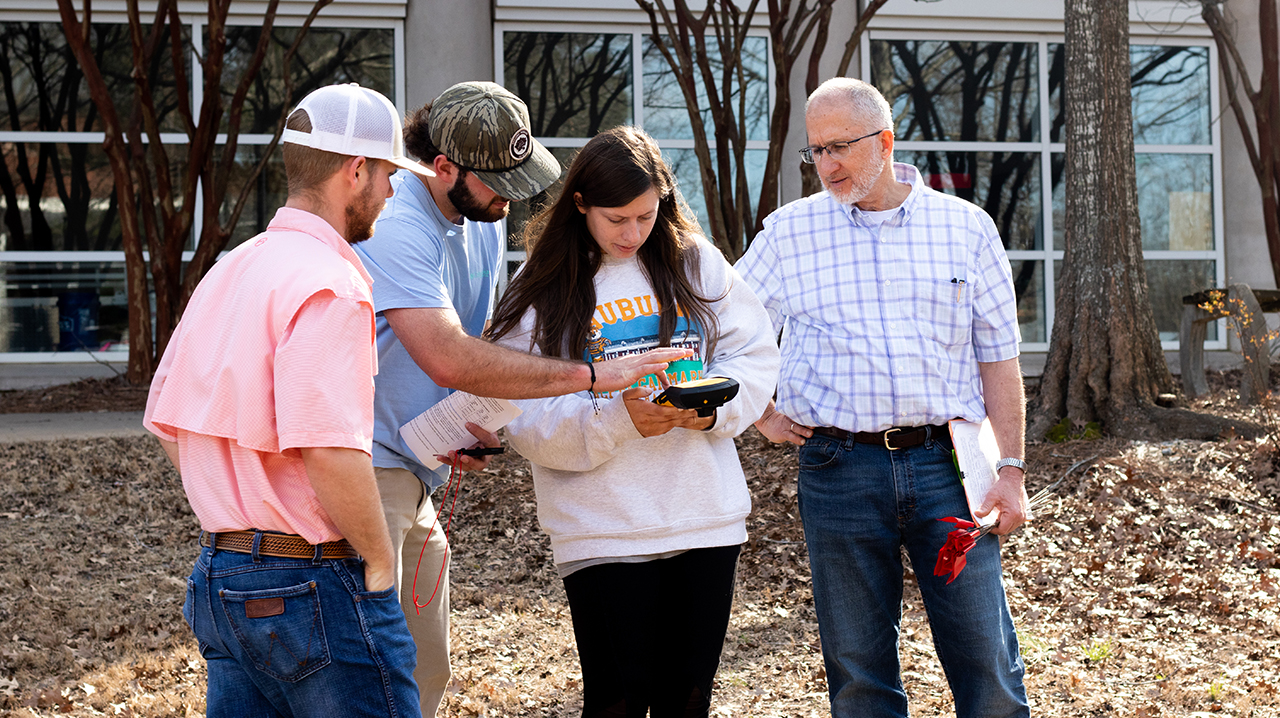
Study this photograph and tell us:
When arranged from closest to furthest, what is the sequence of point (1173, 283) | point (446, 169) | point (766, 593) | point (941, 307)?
point (446, 169), point (941, 307), point (766, 593), point (1173, 283)

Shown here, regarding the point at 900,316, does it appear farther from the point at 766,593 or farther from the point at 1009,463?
the point at 766,593

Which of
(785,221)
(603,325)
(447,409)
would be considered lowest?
(447,409)

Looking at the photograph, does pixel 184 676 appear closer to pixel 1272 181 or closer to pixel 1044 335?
pixel 1044 335

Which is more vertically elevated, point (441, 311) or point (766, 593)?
point (441, 311)

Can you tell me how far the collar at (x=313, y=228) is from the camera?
2088 millimetres

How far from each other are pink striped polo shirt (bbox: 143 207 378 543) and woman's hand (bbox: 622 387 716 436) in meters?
0.74

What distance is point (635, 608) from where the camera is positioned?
2.71m

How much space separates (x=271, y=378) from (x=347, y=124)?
1.67 feet

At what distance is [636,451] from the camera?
2768mm

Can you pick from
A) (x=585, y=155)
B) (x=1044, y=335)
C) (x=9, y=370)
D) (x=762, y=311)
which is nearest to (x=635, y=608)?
(x=762, y=311)

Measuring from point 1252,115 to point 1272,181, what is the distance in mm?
1234

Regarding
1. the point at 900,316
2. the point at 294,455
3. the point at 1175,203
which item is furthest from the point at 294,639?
the point at 1175,203

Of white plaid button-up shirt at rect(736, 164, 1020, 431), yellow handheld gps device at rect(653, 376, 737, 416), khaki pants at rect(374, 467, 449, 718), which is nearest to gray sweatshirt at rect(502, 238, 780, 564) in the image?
yellow handheld gps device at rect(653, 376, 737, 416)

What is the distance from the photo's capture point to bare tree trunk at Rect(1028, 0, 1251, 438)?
780 centimetres
